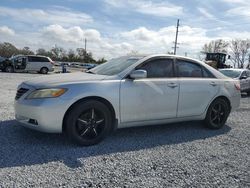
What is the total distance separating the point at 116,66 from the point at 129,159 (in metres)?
1.90

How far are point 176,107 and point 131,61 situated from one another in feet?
3.97

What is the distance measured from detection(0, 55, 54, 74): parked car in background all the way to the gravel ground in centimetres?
2164

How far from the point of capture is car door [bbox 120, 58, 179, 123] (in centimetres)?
482

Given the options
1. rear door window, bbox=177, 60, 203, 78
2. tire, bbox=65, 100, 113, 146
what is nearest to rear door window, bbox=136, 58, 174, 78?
rear door window, bbox=177, 60, 203, 78

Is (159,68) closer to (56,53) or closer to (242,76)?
(242,76)

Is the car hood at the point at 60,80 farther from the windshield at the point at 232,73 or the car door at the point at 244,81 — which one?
the car door at the point at 244,81

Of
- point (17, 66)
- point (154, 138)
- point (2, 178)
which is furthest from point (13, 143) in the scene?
point (17, 66)

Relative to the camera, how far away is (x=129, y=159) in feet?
13.5

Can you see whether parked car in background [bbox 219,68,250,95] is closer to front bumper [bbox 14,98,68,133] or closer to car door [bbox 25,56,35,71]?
front bumper [bbox 14,98,68,133]

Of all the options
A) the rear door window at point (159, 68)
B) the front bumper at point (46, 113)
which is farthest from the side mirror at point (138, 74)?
the front bumper at point (46, 113)

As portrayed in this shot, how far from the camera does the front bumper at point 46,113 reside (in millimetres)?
4246

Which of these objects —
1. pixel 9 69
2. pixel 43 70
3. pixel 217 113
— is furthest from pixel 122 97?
pixel 43 70

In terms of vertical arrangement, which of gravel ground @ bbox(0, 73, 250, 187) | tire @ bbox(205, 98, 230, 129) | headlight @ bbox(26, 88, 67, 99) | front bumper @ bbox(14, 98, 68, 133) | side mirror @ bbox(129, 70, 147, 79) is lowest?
gravel ground @ bbox(0, 73, 250, 187)

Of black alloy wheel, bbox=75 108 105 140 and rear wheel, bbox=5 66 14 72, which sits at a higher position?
black alloy wheel, bbox=75 108 105 140
